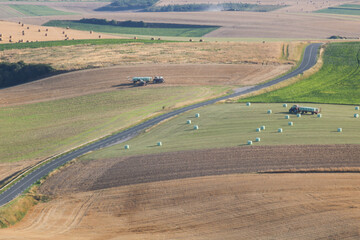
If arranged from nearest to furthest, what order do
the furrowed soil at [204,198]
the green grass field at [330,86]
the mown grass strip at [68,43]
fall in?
1. the furrowed soil at [204,198]
2. the green grass field at [330,86]
3. the mown grass strip at [68,43]

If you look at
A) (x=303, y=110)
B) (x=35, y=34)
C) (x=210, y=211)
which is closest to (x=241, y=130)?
(x=303, y=110)

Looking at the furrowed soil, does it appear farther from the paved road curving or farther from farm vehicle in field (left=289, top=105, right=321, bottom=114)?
farm vehicle in field (left=289, top=105, right=321, bottom=114)

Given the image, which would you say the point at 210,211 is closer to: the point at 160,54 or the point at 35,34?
the point at 160,54

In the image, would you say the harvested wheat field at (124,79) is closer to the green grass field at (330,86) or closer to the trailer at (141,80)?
the trailer at (141,80)

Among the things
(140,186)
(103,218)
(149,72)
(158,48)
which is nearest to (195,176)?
(140,186)

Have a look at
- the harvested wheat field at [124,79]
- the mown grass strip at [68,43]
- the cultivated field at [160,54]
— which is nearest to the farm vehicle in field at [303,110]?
the harvested wheat field at [124,79]

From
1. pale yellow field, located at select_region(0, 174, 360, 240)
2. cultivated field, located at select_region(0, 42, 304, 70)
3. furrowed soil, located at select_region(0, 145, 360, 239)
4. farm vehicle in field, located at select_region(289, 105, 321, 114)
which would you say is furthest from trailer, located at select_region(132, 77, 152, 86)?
pale yellow field, located at select_region(0, 174, 360, 240)
